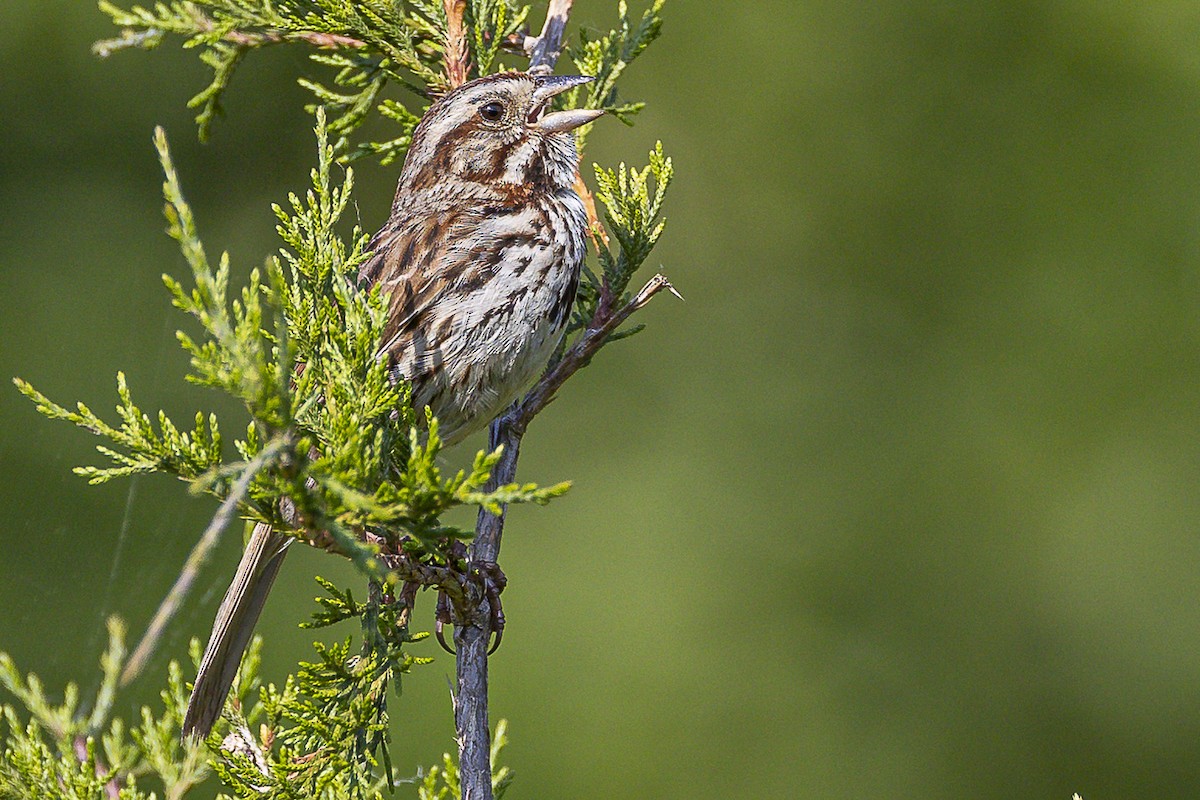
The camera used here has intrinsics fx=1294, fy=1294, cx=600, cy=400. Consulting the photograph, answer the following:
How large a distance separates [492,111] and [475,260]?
0.38 meters

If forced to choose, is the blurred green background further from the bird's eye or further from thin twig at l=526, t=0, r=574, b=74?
thin twig at l=526, t=0, r=574, b=74

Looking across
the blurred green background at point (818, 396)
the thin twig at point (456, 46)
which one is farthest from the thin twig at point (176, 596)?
the blurred green background at point (818, 396)

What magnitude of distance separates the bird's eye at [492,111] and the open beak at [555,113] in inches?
2.8

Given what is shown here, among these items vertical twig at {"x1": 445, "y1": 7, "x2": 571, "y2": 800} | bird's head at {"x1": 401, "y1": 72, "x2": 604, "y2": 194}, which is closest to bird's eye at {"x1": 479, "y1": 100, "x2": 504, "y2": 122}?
bird's head at {"x1": 401, "y1": 72, "x2": 604, "y2": 194}

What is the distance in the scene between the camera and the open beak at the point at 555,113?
106 inches

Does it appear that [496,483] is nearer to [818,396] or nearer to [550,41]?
[550,41]

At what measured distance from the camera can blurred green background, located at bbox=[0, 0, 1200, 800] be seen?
18.1ft

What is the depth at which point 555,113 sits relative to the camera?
9.09 feet

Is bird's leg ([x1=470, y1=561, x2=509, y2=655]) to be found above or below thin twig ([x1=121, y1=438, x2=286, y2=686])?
above

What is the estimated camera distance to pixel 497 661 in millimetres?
5164

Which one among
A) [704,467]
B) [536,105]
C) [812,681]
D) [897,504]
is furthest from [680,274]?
[536,105]

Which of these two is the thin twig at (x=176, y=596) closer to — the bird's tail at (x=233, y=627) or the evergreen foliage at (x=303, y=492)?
the evergreen foliage at (x=303, y=492)

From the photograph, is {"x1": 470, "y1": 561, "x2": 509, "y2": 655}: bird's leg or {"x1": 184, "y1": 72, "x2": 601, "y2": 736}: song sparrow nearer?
{"x1": 470, "y1": 561, "x2": 509, "y2": 655}: bird's leg

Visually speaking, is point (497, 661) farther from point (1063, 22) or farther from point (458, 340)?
point (1063, 22)
